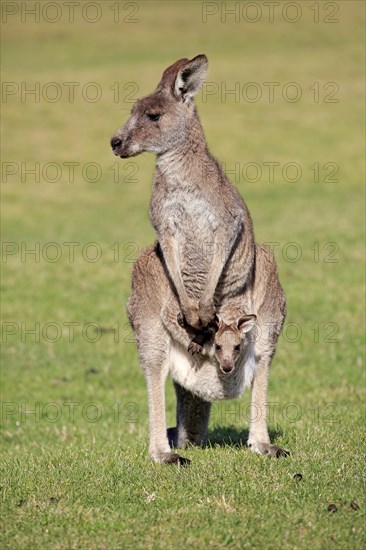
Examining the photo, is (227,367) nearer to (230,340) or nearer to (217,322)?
(230,340)

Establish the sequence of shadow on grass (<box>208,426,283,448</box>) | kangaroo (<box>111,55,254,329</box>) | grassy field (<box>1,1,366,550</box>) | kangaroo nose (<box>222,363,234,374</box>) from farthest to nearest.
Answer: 1. shadow on grass (<box>208,426,283,448</box>)
2. kangaroo (<box>111,55,254,329</box>)
3. kangaroo nose (<box>222,363,234,374</box>)
4. grassy field (<box>1,1,366,550</box>)

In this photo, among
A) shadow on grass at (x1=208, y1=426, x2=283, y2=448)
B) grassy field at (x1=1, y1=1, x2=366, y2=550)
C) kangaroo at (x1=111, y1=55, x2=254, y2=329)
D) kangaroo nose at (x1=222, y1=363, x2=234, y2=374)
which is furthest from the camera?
shadow on grass at (x1=208, y1=426, x2=283, y2=448)

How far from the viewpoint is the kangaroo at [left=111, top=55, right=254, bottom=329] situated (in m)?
6.88

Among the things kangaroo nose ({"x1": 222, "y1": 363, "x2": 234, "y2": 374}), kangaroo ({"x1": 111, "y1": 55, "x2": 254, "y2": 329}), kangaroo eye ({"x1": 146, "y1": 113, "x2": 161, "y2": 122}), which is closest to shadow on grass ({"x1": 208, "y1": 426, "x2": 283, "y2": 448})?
kangaroo nose ({"x1": 222, "y1": 363, "x2": 234, "y2": 374})

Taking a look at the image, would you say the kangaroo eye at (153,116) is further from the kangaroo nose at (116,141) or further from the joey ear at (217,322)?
the joey ear at (217,322)

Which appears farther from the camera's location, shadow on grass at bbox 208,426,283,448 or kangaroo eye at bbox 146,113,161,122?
shadow on grass at bbox 208,426,283,448

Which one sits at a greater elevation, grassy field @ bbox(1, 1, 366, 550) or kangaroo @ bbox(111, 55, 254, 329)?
kangaroo @ bbox(111, 55, 254, 329)

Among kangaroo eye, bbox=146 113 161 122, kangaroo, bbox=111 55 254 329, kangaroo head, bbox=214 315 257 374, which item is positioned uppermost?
kangaroo eye, bbox=146 113 161 122

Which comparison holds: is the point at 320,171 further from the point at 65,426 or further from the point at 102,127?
the point at 65,426

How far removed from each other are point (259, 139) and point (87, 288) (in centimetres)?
1824

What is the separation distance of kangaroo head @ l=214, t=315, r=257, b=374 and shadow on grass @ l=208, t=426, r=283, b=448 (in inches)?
35.6

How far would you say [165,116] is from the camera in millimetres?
6961

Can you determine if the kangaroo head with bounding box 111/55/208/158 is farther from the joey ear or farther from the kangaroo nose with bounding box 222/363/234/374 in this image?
the kangaroo nose with bounding box 222/363/234/374

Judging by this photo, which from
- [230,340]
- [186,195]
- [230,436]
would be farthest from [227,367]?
[230,436]
